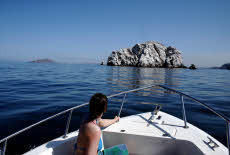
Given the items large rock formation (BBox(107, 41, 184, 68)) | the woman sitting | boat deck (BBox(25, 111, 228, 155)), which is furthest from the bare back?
large rock formation (BBox(107, 41, 184, 68))

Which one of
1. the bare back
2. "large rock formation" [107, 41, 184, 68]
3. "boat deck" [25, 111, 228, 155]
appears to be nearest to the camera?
the bare back

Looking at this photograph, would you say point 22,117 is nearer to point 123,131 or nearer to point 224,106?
point 123,131

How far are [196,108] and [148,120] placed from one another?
16.6ft

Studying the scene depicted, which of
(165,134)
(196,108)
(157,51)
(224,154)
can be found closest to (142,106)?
(196,108)

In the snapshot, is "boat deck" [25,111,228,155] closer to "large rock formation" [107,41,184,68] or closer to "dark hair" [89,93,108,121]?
"dark hair" [89,93,108,121]

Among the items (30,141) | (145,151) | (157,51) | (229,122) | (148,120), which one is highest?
(157,51)

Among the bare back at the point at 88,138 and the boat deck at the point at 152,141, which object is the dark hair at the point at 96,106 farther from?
the boat deck at the point at 152,141

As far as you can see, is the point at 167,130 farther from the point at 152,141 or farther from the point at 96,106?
the point at 96,106

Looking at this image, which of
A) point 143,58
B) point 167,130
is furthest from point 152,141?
point 143,58

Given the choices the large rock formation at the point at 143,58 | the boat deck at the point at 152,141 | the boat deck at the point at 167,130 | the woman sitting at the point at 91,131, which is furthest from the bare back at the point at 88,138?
the large rock formation at the point at 143,58

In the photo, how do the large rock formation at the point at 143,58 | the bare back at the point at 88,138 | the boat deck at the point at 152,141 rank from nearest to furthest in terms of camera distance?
1. the bare back at the point at 88,138
2. the boat deck at the point at 152,141
3. the large rock formation at the point at 143,58

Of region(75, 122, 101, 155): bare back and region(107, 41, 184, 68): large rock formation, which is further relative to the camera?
region(107, 41, 184, 68): large rock formation

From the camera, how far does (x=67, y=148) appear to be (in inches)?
96.6

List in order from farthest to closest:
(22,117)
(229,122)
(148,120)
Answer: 1. (22,117)
2. (148,120)
3. (229,122)
